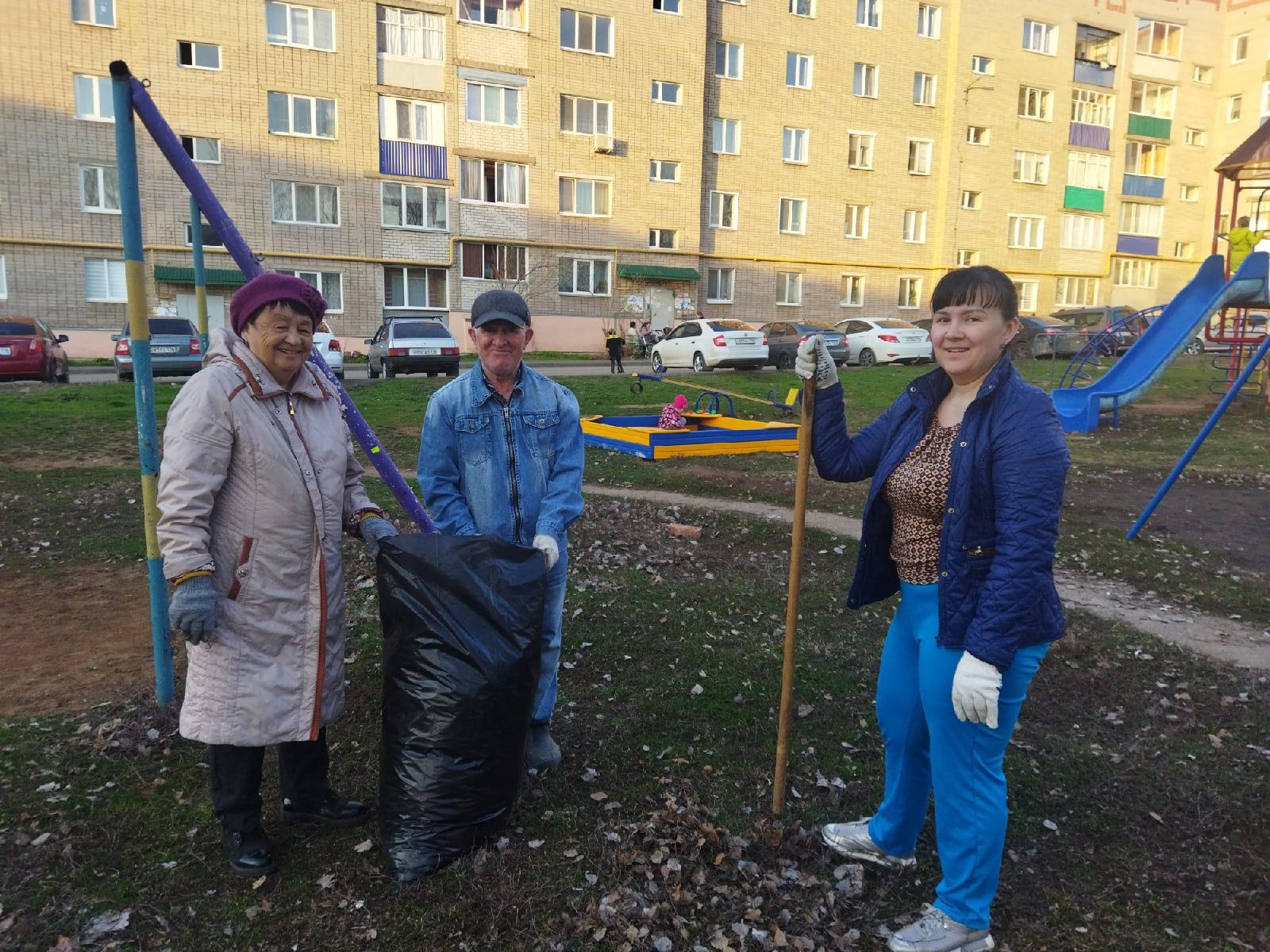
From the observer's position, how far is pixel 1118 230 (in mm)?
41938

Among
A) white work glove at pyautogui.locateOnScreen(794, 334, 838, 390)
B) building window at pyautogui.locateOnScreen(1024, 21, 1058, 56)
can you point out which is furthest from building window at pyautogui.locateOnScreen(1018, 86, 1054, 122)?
white work glove at pyautogui.locateOnScreen(794, 334, 838, 390)

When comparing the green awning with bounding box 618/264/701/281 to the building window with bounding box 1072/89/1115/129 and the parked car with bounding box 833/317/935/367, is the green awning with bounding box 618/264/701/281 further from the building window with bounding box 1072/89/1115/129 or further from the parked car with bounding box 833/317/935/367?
the building window with bounding box 1072/89/1115/129

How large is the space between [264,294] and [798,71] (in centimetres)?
3675

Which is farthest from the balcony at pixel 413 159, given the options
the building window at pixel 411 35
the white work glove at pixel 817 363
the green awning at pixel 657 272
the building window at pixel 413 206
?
the white work glove at pixel 817 363

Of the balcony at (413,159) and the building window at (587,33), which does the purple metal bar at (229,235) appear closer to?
the balcony at (413,159)

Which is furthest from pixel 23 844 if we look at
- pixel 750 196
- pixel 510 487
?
pixel 750 196

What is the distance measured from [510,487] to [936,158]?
39849 millimetres

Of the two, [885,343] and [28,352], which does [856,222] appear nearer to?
[885,343]

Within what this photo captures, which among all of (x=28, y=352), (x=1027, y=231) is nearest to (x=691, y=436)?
(x=28, y=352)

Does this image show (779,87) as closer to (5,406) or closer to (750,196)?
(750,196)

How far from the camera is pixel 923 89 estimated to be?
37594 mm

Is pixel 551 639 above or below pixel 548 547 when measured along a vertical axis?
below

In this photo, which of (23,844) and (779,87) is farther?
(779,87)

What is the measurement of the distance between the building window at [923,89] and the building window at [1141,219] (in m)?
11.9
